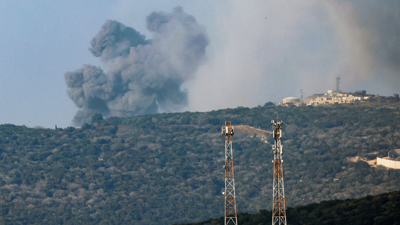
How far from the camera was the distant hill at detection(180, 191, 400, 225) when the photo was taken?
344ft

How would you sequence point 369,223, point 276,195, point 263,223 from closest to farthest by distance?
point 276,195 → point 369,223 → point 263,223

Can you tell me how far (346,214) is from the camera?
115250 millimetres

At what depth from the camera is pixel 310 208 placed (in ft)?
434

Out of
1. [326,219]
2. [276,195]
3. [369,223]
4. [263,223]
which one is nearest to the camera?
[276,195]

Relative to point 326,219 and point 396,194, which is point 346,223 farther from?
point 396,194

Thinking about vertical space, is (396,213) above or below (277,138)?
below

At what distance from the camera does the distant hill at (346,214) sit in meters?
105

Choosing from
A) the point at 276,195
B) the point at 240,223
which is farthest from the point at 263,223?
the point at 276,195

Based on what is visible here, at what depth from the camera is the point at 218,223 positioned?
428 feet

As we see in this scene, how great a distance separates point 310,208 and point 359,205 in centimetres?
1497

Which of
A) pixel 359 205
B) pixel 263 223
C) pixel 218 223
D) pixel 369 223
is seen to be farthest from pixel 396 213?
pixel 218 223

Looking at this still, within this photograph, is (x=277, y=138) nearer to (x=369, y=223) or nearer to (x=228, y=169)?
(x=228, y=169)

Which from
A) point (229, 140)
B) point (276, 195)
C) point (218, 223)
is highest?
point (229, 140)

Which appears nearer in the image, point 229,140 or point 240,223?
point 229,140
